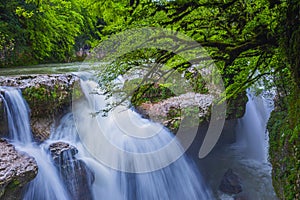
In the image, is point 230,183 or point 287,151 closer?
point 287,151

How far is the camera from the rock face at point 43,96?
5168 millimetres

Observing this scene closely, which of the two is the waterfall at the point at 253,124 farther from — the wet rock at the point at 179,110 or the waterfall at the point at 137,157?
the waterfall at the point at 137,157

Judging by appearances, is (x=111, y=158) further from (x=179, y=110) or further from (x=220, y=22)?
(x=220, y=22)

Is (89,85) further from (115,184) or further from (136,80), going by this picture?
(136,80)

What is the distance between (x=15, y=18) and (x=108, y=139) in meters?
6.96

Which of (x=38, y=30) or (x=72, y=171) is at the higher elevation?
(x=38, y=30)

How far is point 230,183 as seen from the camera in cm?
559

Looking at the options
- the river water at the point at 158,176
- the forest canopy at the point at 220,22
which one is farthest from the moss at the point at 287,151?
the river water at the point at 158,176

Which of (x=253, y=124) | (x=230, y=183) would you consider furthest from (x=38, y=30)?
(x=230, y=183)

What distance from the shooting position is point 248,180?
19.1 ft

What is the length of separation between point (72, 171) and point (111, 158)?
986 mm

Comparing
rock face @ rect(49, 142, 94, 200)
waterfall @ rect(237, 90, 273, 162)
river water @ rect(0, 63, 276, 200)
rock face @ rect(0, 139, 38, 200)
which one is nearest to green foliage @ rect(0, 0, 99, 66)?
river water @ rect(0, 63, 276, 200)

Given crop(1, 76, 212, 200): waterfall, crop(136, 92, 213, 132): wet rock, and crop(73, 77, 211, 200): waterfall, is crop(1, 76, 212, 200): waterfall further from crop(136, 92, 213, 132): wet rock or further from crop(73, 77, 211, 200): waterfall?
crop(136, 92, 213, 132): wet rock

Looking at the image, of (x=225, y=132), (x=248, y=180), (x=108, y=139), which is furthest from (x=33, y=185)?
(x=225, y=132)
